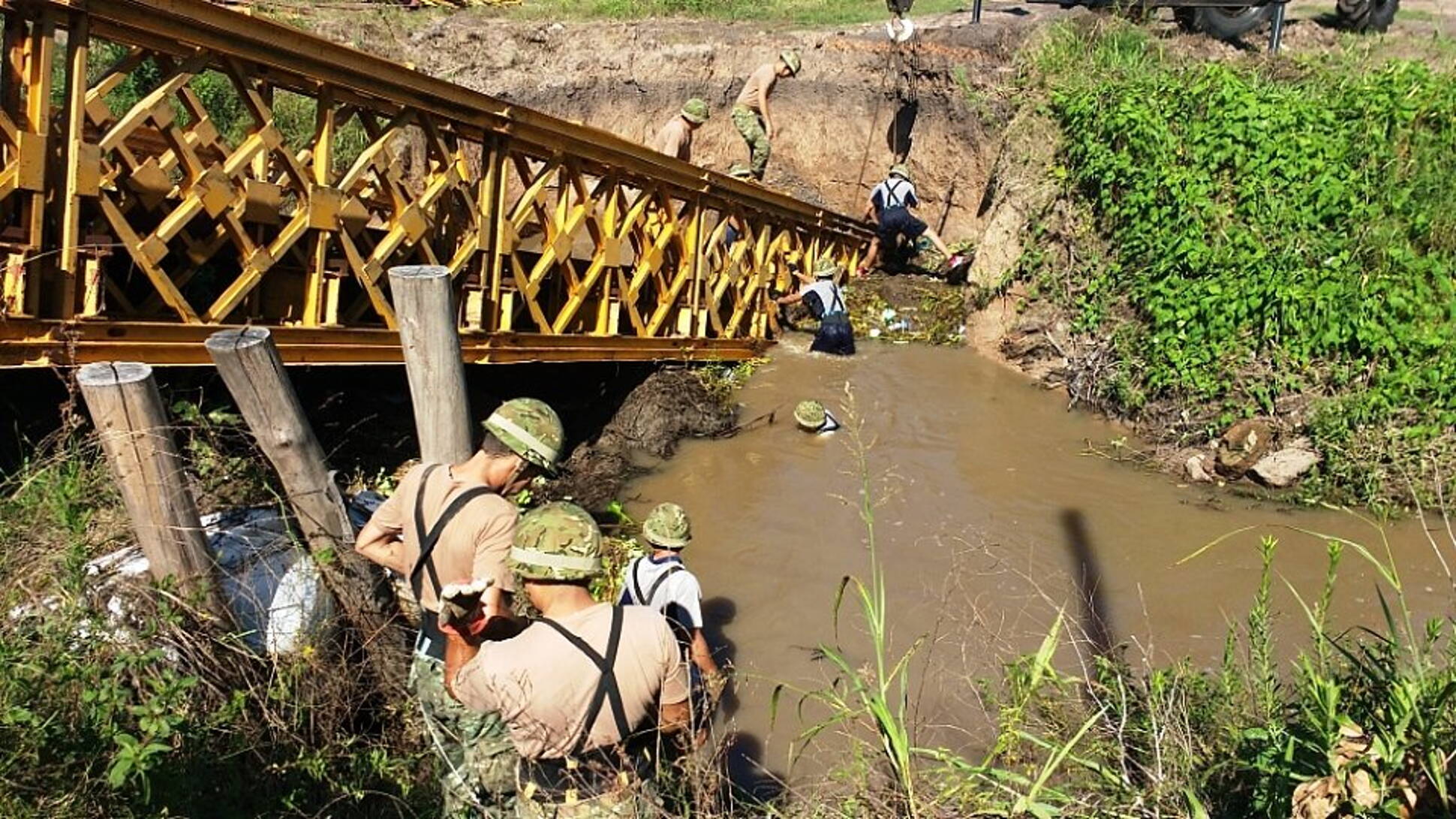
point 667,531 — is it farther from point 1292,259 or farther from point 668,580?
point 1292,259

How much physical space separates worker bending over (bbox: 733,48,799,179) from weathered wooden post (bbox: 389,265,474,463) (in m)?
7.15

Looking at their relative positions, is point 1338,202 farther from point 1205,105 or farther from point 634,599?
point 634,599

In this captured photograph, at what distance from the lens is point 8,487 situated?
5016 millimetres

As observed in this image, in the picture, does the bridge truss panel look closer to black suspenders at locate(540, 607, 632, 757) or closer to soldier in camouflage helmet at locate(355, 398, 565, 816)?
soldier in camouflage helmet at locate(355, 398, 565, 816)

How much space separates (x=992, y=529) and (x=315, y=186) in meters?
4.30

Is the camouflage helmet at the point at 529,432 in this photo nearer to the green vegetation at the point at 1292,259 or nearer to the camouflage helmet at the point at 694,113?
the green vegetation at the point at 1292,259

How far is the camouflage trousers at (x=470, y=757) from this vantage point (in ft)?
12.2

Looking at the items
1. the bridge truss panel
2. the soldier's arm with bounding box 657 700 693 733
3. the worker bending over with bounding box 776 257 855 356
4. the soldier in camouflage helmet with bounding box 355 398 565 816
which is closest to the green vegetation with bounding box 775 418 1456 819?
the soldier's arm with bounding box 657 700 693 733

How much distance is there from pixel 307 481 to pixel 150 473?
24.2 inches

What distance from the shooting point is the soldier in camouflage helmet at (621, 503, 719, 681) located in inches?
188

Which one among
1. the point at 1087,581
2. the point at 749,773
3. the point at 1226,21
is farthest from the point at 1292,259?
the point at 749,773

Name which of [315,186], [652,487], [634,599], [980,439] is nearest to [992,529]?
[980,439]

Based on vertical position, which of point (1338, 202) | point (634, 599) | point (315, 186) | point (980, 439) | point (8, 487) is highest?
point (315, 186)

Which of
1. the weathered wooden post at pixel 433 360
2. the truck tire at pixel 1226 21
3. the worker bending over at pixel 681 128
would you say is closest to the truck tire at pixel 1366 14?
the truck tire at pixel 1226 21
